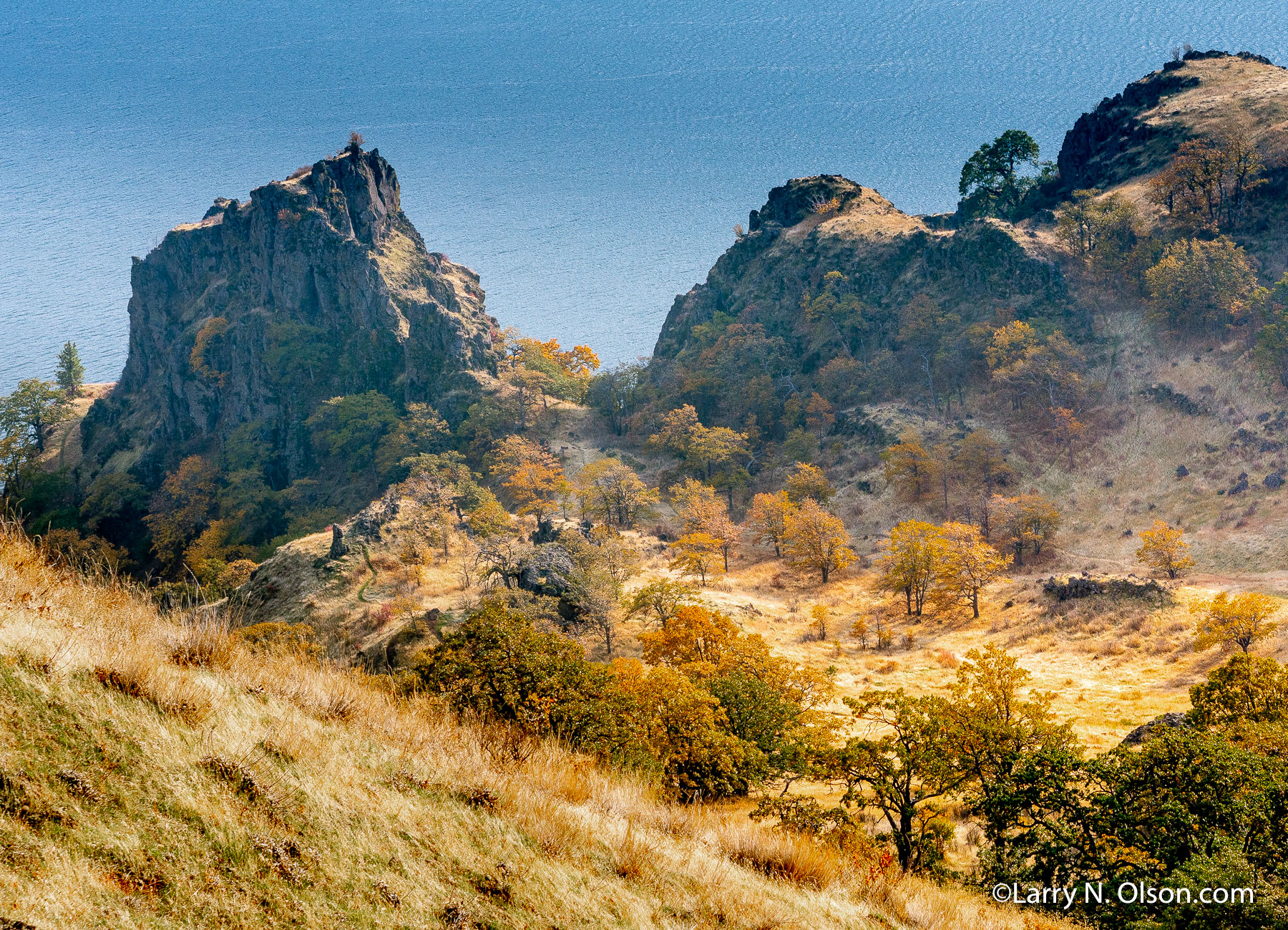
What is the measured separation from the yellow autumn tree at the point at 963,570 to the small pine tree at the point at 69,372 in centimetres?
14323

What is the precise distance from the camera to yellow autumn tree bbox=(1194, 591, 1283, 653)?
3794 cm

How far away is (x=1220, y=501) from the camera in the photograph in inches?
2387

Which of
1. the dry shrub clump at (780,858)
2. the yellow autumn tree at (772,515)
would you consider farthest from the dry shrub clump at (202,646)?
the yellow autumn tree at (772,515)

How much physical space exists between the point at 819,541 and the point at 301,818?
5890 cm

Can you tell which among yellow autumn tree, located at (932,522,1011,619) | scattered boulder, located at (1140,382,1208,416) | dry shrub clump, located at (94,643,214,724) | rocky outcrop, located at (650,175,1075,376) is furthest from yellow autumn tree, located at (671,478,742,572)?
dry shrub clump, located at (94,643,214,724)

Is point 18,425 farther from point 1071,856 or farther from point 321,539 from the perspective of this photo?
point 1071,856

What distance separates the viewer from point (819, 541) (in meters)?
64.6

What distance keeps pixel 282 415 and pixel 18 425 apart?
149 ft

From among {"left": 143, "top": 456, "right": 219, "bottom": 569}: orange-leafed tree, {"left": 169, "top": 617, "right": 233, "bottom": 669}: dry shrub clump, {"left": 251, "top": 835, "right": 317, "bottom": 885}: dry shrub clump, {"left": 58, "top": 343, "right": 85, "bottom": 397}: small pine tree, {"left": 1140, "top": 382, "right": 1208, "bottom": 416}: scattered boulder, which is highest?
{"left": 58, "top": 343, "right": 85, "bottom": 397}: small pine tree

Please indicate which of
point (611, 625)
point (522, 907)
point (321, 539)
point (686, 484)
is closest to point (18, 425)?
point (321, 539)

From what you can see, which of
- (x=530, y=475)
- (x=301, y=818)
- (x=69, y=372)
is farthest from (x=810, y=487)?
(x=69, y=372)

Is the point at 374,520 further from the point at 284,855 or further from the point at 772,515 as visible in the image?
the point at 284,855

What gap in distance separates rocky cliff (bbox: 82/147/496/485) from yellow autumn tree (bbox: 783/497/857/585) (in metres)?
52.1
